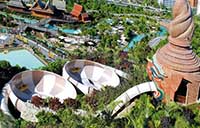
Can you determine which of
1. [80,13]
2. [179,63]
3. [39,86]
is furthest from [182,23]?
[80,13]

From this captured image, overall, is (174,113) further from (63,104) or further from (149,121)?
(63,104)

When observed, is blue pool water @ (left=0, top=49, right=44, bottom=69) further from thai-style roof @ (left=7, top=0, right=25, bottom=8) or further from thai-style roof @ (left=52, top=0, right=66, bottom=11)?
thai-style roof @ (left=52, top=0, right=66, bottom=11)

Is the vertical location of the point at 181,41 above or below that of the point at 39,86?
above

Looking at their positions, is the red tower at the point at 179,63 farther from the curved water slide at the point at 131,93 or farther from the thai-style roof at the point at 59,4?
the thai-style roof at the point at 59,4

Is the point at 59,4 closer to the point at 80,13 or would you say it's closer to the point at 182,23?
the point at 80,13

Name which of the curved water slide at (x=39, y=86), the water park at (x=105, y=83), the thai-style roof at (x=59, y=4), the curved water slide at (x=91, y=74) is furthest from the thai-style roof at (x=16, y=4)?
the curved water slide at (x=39, y=86)

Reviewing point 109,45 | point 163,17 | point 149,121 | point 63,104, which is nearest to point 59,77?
point 63,104
